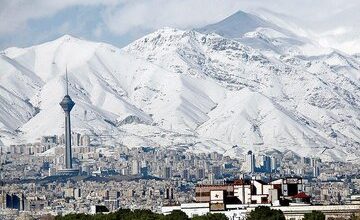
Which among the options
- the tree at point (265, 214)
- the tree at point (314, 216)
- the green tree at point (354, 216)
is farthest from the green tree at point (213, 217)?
the green tree at point (354, 216)

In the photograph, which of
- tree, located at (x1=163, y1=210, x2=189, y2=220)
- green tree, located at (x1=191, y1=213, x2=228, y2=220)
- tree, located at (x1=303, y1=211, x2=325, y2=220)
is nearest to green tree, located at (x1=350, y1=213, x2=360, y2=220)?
tree, located at (x1=303, y1=211, x2=325, y2=220)

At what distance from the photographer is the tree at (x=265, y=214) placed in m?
86.2

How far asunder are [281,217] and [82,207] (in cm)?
11036

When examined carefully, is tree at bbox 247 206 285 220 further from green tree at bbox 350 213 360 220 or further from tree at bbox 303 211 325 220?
green tree at bbox 350 213 360 220

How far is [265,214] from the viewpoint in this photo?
86.9 m

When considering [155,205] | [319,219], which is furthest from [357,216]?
[155,205]

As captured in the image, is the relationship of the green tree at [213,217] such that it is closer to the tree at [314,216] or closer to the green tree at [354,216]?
the tree at [314,216]

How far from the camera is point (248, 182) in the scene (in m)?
102

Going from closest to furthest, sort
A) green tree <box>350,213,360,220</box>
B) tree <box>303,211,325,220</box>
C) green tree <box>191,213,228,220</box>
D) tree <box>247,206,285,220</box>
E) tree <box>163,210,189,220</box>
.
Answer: green tree <box>350,213,360,220</box>, tree <box>303,211,325,220</box>, green tree <box>191,213,228,220</box>, tree <box>247,206,285,220</box>, tree <box>163,210,189,220</box>

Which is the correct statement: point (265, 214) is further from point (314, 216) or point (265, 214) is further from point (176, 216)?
point (176, 216)

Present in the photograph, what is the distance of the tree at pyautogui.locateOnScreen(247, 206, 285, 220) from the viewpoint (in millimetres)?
86150

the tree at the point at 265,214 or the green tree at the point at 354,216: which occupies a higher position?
the tree at the point at 265,214

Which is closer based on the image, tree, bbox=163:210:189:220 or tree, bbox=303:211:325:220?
tree, bbox=303:211:325:220

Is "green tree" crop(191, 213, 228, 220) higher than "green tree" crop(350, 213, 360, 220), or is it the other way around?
"green tree" crop(191, 213, 228, 220)
